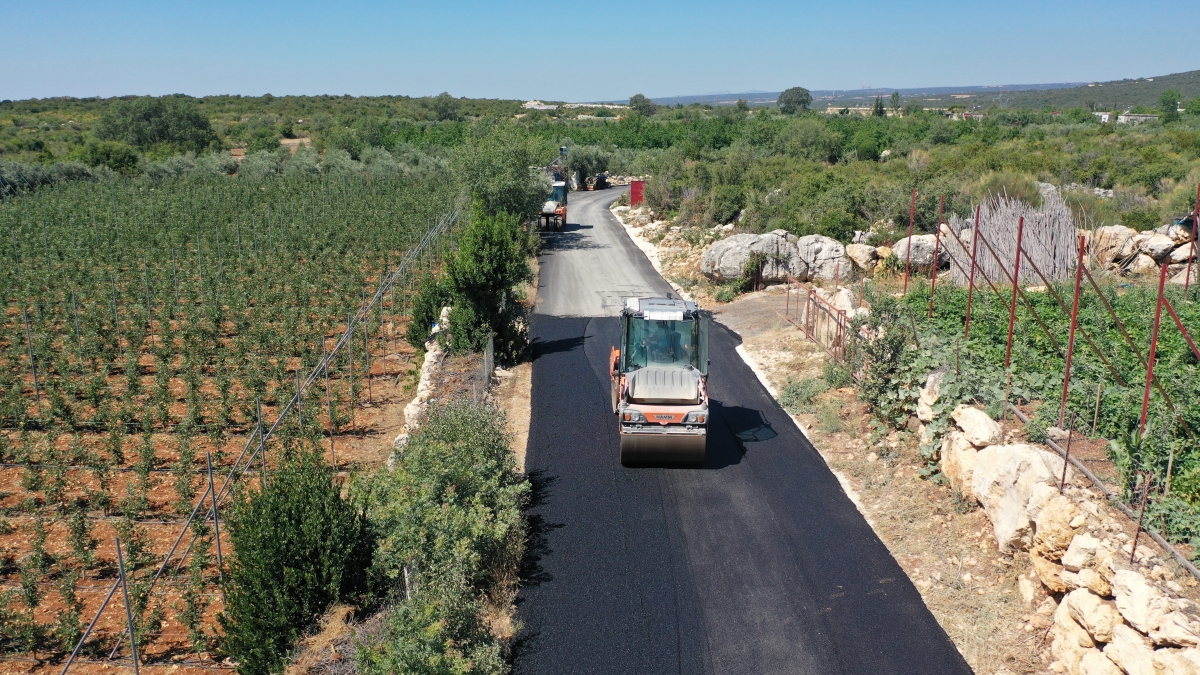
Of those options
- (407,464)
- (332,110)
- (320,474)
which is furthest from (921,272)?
(332,110)

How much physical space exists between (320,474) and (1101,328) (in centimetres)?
1365

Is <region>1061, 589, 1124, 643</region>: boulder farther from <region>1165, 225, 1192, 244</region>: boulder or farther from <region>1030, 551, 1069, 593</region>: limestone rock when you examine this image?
<region>1165, 225, 1192, 244</region>: boulder

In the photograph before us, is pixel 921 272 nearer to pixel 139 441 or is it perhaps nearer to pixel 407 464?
pixel 407 464

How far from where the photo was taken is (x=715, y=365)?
2095 centimetres

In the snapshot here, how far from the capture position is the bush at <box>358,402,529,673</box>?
838 cm

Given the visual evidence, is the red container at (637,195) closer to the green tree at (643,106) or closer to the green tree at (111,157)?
the green tree at (111,157)

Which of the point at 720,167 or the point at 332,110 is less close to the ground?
the point at 332,110

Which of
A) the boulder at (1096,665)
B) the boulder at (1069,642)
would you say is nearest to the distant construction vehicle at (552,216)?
the boulder at (1069,642)

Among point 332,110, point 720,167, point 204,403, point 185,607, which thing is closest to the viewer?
point 185,607

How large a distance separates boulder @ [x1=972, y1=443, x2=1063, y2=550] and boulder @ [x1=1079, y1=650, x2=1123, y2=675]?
2188mm

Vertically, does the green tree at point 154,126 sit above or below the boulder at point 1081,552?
above

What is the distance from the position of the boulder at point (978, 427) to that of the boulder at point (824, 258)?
15745 mm

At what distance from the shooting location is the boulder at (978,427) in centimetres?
1263

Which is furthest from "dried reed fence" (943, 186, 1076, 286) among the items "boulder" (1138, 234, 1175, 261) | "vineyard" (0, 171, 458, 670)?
"vineyard" (0, 171, 458, 670)
